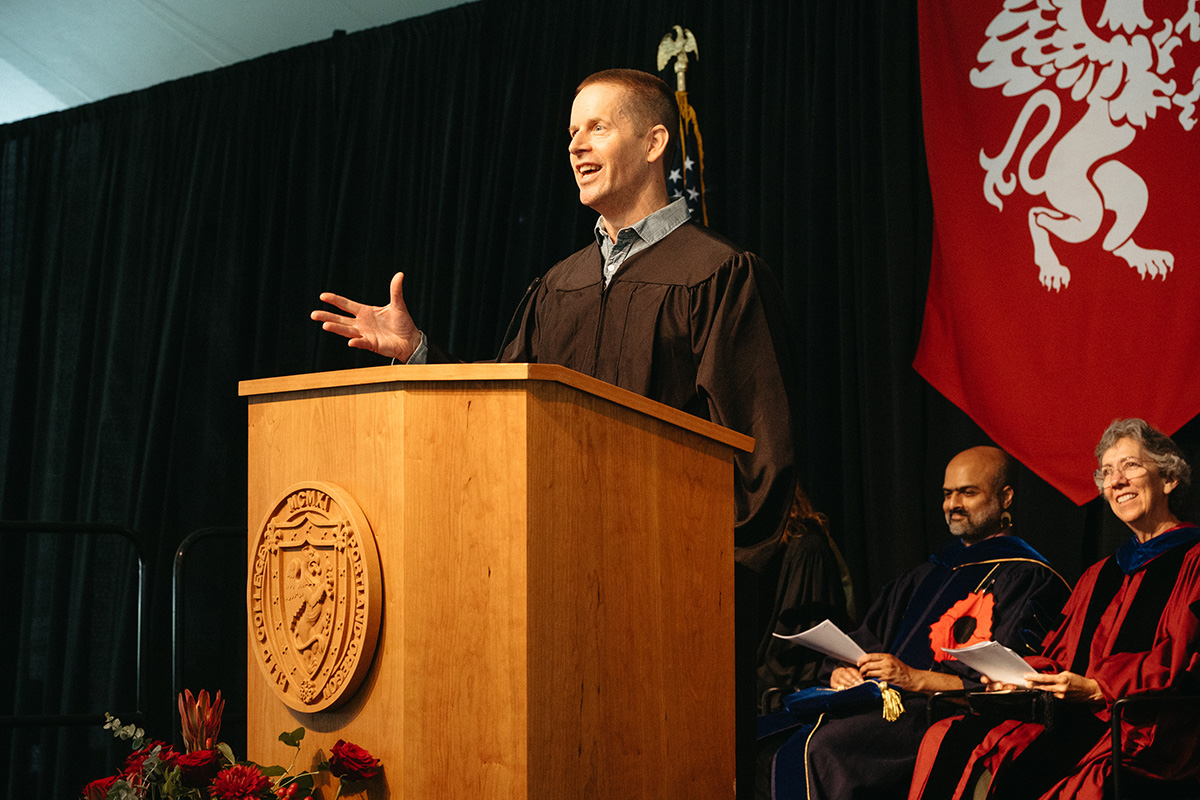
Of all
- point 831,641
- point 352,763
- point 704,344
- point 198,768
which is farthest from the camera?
point 831,641

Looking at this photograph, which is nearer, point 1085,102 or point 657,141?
point 657,141

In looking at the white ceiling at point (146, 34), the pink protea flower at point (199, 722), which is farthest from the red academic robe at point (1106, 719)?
the white ceiling at point (146, 34)

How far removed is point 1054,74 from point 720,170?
114 cm

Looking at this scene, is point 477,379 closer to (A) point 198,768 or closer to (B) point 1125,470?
(A) point 198,768

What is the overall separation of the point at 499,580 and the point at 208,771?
505 millimetres

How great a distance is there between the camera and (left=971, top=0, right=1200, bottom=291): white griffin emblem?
133 inches

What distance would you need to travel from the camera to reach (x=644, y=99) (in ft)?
6.79

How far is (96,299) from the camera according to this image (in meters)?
5.86

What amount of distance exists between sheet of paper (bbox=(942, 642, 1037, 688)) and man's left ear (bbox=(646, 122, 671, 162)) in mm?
1249

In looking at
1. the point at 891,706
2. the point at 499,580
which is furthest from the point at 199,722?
the point at 891,706

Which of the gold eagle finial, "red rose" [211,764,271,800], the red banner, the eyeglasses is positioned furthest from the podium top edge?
the gold eagle finial

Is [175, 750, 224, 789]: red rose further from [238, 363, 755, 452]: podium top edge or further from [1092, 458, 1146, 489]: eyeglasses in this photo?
[1092, 458, 1146, 489]: eyeglasses

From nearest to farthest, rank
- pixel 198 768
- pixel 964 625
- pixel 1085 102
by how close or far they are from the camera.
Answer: pixel 198 768 < pixel 964 625 < pixel 1085 102

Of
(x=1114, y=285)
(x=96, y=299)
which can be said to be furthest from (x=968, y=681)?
(x=96, y=299)
